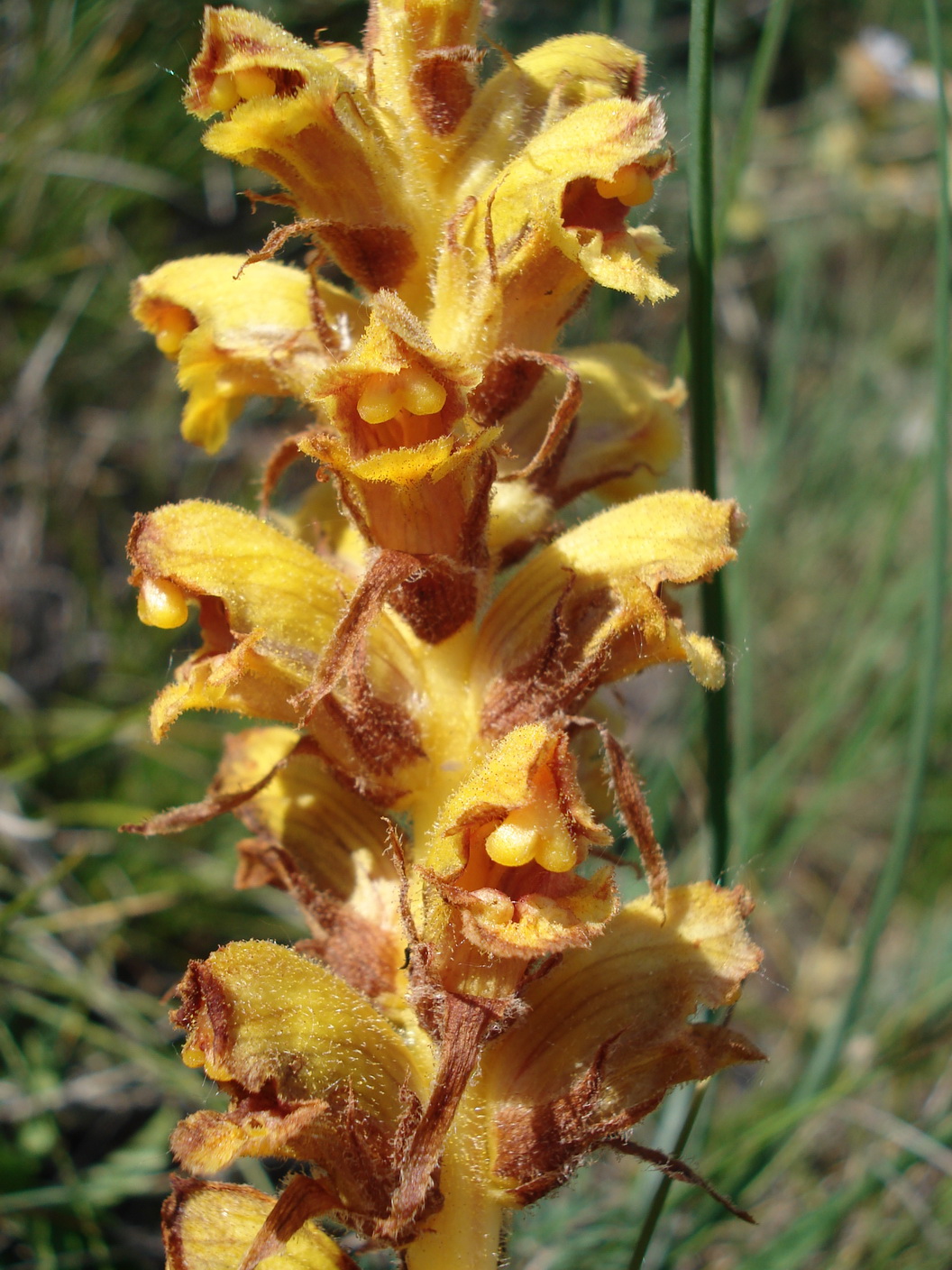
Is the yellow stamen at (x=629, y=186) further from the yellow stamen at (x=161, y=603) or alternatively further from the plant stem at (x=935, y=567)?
the yellow stamen at (x=161, y=603)

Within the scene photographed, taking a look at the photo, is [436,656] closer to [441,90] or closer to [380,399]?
[380,399]

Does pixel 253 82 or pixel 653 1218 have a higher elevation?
pixel 253 82

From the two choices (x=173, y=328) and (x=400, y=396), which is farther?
(x=173, y=328)

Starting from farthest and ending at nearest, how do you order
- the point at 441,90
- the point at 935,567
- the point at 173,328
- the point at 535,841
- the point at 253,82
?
the point at 935,567
the point at 173,328
the point at 441,90
the point at 253,82
the point at 535,841

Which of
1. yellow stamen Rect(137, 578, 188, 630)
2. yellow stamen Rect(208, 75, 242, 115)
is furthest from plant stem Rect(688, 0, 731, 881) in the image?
yellow stamen Rect(137, 578, 188, 630)

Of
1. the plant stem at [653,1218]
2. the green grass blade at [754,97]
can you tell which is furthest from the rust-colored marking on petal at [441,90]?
the plant stem at [653,1218]

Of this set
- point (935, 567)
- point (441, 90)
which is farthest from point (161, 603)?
point (935, 567)

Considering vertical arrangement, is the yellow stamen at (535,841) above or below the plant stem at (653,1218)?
above

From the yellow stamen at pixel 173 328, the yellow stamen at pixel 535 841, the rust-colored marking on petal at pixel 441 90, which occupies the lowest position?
the yellow stamen at pixel 535 841
